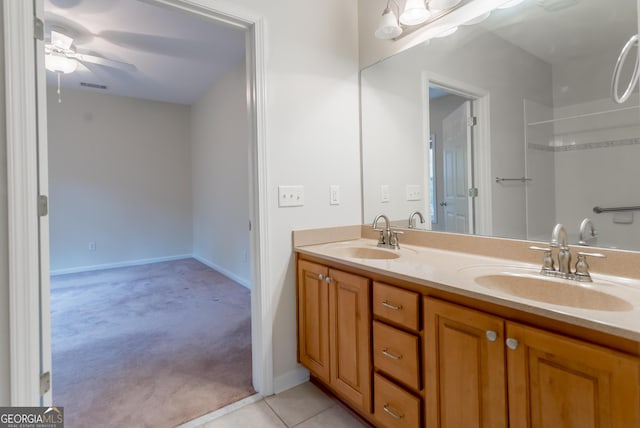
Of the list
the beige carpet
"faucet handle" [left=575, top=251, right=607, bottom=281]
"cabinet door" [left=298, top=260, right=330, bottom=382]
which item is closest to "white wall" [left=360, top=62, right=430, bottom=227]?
"cabinet door" [left=298, top=260, right=330, bottom=382]

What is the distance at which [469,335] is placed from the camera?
987 mm

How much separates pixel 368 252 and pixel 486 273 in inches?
28.1

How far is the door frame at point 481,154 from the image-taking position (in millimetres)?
1596

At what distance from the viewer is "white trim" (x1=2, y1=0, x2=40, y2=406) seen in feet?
3.67

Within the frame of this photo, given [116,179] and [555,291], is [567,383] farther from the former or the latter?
[116,179]

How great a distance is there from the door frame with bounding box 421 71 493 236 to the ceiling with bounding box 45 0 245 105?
134 centimetres

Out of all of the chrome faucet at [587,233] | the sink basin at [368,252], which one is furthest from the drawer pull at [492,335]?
the sink basin at [368,252]

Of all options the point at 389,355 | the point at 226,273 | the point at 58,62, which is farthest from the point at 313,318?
the point at 58,62

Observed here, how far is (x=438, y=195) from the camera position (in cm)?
185

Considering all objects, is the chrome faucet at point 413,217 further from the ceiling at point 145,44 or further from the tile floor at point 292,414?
the ceiling at point 145,44

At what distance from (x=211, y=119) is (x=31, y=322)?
3.80 m

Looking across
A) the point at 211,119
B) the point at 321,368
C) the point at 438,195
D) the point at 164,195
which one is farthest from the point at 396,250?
the point at 164,195

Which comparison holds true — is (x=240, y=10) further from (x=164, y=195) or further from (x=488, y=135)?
(x=164, y=195)

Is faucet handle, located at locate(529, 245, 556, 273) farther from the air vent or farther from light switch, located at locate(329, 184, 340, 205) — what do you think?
the air vent
